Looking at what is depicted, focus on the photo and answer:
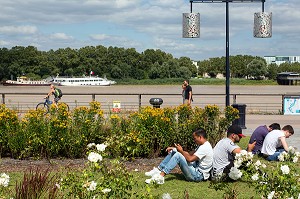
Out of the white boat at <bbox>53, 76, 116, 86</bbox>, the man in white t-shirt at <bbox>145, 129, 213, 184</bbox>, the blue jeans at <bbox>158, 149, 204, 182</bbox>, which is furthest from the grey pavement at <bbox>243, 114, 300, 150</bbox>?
the white boat at <bbox>53, 76, 116, 86</bbox>

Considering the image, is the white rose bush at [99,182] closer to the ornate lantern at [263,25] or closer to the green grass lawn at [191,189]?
the green grass lawn at [191,189]

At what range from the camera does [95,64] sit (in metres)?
101

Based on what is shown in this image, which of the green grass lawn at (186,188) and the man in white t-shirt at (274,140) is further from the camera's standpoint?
the man in white t-shirt at (274,140)

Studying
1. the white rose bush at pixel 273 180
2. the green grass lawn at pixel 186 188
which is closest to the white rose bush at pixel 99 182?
the white rose bush at pixel 273 180

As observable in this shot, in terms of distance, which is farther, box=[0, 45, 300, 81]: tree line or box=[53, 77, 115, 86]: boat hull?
box=[0, 45, 300, 81]: tree line

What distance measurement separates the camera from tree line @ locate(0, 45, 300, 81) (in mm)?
94875

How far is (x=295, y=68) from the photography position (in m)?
126

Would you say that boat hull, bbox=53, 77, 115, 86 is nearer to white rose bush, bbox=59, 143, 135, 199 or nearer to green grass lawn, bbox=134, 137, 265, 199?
green grass lawn, bbox=134, 137, 265, 199

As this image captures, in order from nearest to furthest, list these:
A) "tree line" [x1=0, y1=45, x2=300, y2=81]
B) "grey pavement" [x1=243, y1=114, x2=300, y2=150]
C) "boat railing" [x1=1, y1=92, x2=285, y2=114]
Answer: "grey pavement" [x1=243, y1=114, x2=300, y2=150] < "boat railing" [x1=1, y1=92, x2=285, y2=114] < "tree line" [x1=0, y1=45, x2=300, y2=81]

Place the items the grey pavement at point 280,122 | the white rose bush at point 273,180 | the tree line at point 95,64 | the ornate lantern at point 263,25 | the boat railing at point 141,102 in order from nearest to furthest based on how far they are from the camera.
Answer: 1. the white rose bush at point 273,180
2. the grey pavement at point 280,122
3. the ornate lantern at point 263,25
4. the boat railing at point 141,102
5. the tree line at point 95,64

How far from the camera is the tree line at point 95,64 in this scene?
311ft

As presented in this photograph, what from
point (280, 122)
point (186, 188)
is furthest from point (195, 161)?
point (280, 122)

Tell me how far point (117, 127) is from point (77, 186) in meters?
5.67

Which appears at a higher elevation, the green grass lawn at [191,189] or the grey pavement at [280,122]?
the green grass lawn at [191,189]
